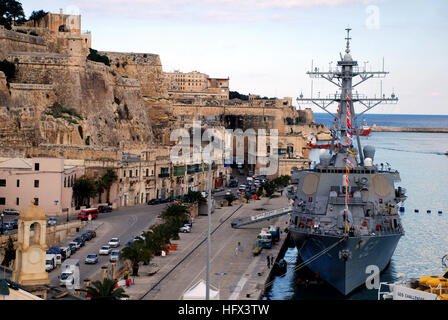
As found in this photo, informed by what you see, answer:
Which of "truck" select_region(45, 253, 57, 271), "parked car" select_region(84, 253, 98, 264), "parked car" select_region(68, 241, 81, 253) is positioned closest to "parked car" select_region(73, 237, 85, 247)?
"parked car" select_region(68, 241, 81, 253)

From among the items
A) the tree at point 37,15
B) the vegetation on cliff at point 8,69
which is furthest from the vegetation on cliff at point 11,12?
the vegetation on cliff at point 8,69

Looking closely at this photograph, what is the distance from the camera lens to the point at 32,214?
26.0 meters

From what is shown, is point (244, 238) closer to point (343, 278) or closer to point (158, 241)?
point (158, 241)

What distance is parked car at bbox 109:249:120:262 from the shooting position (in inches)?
1599

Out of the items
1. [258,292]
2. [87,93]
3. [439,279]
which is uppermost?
[87,93]

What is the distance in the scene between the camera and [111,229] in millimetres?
49781

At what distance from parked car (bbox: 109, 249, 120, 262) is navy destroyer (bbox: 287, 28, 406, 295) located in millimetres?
9730

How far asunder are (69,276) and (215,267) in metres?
8.84

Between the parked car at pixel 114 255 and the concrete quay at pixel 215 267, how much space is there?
5.92ft

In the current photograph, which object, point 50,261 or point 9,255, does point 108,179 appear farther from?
point 9,255

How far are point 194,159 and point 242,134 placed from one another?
107 ft

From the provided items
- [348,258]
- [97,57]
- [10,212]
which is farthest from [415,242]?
[97,57]
